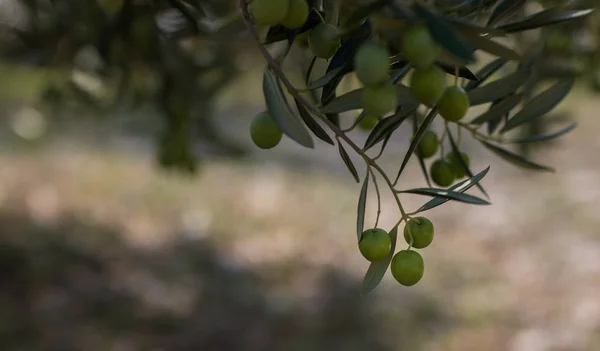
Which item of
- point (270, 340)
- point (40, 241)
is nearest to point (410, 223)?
point (270, 340)

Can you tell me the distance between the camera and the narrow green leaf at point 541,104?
2.16ft

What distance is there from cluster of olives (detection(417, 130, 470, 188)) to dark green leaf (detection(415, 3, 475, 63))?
0.86 feet

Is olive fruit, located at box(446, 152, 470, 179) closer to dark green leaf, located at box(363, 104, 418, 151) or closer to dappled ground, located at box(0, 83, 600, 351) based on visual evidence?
dark green leaf, located at box(363, 104, 418, 151)

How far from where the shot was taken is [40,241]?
290 centimetres

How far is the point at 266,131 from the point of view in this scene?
20.2 inches

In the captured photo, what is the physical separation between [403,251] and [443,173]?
0.16 metres

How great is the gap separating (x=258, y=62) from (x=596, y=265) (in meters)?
1.75

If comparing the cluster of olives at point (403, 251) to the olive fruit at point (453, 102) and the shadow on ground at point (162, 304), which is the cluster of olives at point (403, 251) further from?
the shadow on ground at point (162, 304)

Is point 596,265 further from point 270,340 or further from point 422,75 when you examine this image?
point 422,75

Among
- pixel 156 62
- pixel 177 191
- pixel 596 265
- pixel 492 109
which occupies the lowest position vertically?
pixel 492 109

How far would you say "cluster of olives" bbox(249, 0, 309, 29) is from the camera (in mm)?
441

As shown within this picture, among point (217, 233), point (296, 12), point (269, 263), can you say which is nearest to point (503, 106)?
point (296, 12)

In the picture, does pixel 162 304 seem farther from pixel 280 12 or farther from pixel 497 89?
pixel 280 12

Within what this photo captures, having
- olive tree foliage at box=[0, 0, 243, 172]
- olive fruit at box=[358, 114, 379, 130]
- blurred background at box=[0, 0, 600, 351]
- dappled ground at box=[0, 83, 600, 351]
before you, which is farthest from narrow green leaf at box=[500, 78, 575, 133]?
dappled ground at box=[0, 83, 600, 351]
